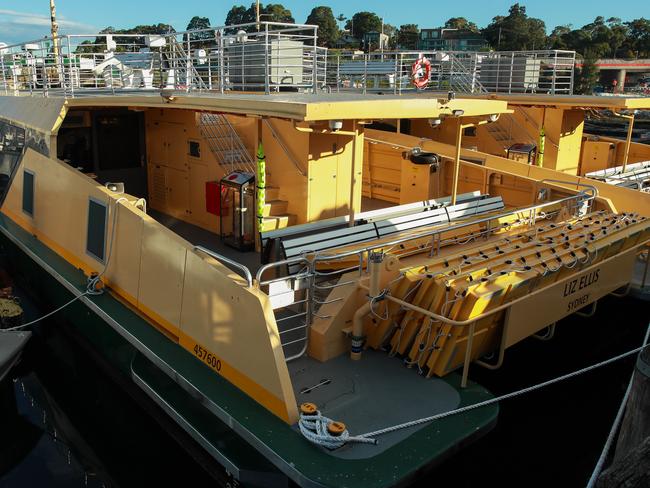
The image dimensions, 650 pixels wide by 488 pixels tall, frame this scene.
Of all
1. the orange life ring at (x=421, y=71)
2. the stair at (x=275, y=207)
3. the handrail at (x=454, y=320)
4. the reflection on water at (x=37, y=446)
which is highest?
the orange life ring at (x=421, y=71)

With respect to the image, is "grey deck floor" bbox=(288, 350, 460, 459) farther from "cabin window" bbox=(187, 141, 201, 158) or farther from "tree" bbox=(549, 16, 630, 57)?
"tree" bbox=(549, 16, 630, 57)

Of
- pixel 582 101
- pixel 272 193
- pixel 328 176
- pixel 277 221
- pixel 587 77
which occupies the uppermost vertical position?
pixel 587 77

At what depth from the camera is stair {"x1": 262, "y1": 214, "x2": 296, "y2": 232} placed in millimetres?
7547

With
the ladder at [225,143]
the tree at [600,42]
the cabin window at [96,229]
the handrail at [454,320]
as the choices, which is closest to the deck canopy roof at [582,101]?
the ladder at [225,143]

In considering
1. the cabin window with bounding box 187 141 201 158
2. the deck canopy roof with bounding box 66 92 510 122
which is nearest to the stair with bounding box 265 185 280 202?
the deck canopy roof with bounding box 66 92 510 122

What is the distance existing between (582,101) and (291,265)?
860 cm

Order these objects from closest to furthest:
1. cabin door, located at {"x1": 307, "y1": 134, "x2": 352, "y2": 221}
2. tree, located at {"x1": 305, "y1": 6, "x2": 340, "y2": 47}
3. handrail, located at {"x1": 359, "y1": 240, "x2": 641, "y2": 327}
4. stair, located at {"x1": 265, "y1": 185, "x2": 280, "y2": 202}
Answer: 1. handrail, located at {"x1": 359, "y1": 240, "x2": 641, "y2": 327}
2. cabin door, located at {"x1": 307, "y1": 134, "x2": 352, "y2": 221}
3. stair, located at {"x1": 265, "y1": 185, "x2": 280, "y2": 202}
4. tree, located at {"x1": 305, "y1": 6, "x2": 340, "y2": 47}

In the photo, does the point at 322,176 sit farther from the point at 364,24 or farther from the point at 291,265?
the point at 364,24

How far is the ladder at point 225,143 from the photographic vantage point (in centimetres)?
867

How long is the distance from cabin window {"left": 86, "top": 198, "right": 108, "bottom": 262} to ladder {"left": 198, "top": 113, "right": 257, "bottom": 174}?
2.36 m

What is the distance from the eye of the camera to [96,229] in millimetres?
6715

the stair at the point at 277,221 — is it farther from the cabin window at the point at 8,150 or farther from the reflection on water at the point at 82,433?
the cabin window at the point at 8,150

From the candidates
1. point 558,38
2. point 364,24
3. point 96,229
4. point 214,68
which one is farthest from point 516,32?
point 96,229

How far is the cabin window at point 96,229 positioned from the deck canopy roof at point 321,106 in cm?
159
